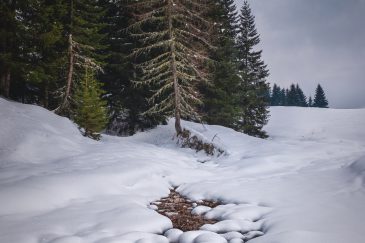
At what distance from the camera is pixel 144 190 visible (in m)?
7.58

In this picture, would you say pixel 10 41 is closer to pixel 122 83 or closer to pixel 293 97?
pixel 122 83

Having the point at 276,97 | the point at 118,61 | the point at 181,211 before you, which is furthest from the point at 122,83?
the point at 276,97

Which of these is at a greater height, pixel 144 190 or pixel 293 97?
pixel 293 97

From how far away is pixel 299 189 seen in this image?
6867 mm

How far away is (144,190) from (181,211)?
1.58 metres

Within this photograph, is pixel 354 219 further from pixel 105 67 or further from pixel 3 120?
pixel 105 67

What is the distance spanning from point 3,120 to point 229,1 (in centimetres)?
2454

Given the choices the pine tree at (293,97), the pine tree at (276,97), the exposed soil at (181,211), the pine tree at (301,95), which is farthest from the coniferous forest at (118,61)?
the pine tree at (276,97)

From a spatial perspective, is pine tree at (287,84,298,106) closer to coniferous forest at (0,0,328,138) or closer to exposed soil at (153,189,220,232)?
coniferous forest at (0,0,328,138)

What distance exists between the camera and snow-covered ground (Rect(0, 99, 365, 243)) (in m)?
4.57

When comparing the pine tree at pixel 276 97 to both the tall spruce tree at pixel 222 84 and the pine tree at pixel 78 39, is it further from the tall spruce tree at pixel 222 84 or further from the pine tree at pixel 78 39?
the pine tree at pixel 78 39

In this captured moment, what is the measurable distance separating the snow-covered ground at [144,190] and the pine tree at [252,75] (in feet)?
54.8

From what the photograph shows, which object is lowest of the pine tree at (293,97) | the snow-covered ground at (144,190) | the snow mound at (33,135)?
the snow-covered ground at (144,190)

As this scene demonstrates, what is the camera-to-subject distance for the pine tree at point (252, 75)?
30.4 meters
